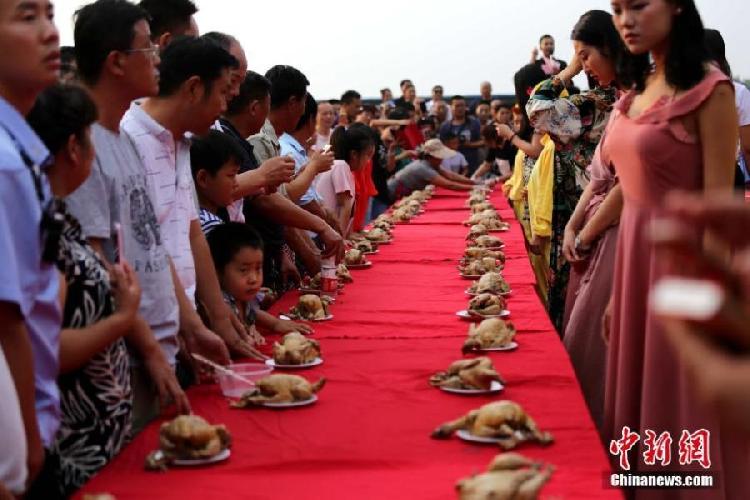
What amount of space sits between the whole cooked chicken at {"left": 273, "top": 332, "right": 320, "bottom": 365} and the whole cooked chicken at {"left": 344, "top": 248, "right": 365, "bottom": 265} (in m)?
2.04

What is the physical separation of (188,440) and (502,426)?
22.9 inches

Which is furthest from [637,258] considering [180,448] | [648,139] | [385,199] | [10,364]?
[385,199]

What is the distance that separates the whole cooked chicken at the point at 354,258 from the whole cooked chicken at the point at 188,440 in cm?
289

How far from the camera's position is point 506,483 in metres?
1.50

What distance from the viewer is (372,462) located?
6.07 feet

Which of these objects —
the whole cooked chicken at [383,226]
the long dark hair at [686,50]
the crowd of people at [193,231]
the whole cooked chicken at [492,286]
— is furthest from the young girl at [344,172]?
the long dark hair at [686,50]

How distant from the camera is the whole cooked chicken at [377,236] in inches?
224

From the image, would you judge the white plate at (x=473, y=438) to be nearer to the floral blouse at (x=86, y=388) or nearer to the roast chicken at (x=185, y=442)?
the roast chicken at (x=185, y=442)

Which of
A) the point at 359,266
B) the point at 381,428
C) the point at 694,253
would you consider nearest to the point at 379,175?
the point at 359,266

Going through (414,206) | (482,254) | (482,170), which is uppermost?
(482,254)

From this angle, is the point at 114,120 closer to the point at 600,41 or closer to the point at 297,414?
the point at 297,414

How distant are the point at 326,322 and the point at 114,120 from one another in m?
1.20

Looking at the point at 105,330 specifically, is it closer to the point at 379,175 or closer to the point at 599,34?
the point at 599,34

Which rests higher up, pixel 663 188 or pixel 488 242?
pixel 663 188
